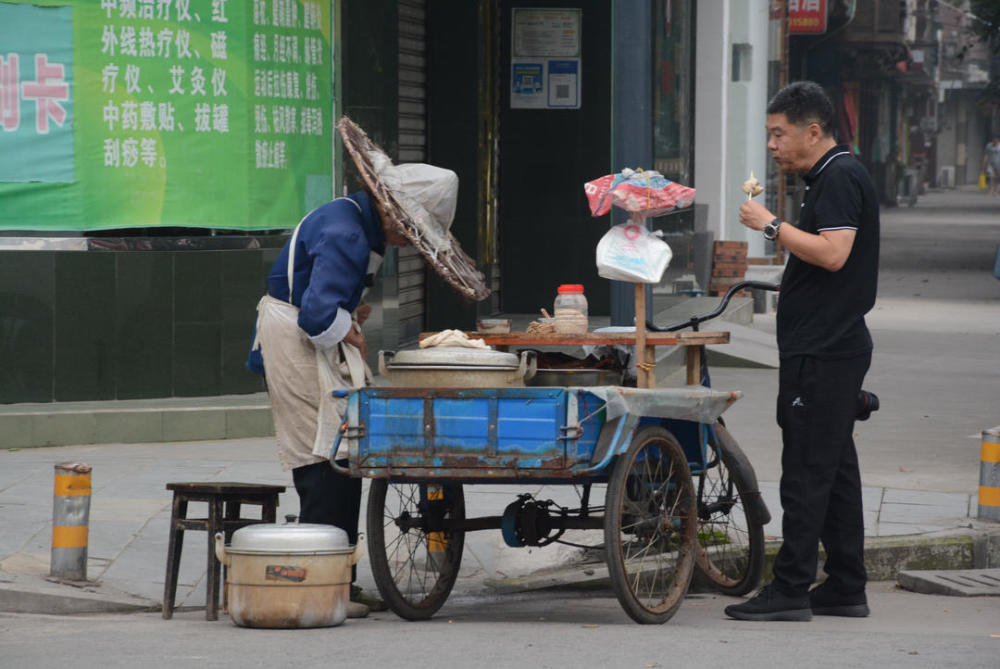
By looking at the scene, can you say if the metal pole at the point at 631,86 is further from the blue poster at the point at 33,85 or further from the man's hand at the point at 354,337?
Result: the blue poster at the point at 33,85

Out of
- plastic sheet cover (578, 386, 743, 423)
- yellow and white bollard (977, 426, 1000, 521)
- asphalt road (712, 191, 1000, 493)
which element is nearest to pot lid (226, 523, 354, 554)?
plastic sheet cover (578, 386, 743, 423)

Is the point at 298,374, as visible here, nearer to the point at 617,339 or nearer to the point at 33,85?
the point at 617,339

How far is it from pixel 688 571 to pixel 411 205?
1.72 metres

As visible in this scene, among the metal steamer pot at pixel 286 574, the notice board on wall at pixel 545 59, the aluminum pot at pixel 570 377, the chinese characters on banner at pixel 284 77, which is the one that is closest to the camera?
the metal steamer pot at pixel 286 574

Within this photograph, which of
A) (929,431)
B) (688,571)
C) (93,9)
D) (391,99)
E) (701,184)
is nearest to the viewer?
(688,571)

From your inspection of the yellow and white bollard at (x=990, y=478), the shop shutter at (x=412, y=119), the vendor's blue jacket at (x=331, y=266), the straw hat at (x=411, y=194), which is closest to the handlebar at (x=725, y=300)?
the straw hat at (x=411, y=194)

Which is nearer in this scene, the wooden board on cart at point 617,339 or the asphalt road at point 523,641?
the asphalt road at point 523,641

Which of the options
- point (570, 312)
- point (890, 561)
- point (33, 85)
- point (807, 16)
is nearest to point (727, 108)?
point (807, 16)

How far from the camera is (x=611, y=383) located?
21.5ft

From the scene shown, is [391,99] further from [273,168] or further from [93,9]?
[93,9]

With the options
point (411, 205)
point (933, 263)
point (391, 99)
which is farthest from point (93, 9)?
point (933, 263)

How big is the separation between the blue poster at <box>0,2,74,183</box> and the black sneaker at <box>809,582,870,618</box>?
5785 mm

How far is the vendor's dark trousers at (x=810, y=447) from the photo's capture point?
6.13m

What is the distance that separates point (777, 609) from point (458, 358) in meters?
1.55
